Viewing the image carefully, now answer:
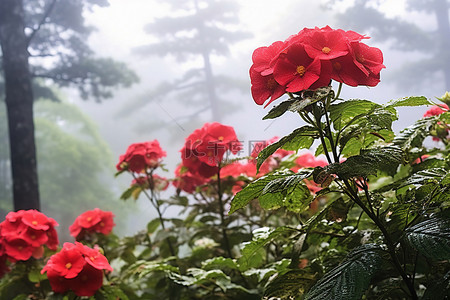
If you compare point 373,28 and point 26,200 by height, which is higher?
point 373,28

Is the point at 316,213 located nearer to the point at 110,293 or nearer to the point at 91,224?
the point at 110,293

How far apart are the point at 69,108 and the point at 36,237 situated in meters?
1.84

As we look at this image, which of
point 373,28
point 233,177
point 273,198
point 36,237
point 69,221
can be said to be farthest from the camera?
point 69,221

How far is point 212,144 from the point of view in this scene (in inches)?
45.2

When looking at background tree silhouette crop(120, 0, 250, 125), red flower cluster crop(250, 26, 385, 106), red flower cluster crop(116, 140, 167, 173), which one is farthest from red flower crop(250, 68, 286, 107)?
background tree silhouette crop(120, 0, 250, 125)

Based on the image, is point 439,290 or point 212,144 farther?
point 212,144

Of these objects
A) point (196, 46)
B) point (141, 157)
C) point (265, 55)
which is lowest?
point (265, 55)

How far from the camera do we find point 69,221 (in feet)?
9.08

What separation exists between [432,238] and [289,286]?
239mm

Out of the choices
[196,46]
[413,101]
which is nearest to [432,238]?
[413,101]

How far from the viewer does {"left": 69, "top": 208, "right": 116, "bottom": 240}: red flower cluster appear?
1355mm

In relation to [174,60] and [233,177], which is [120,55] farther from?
[233,177]

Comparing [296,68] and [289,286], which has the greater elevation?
[296,68]

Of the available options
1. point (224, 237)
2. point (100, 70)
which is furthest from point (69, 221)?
point (224, 237)
